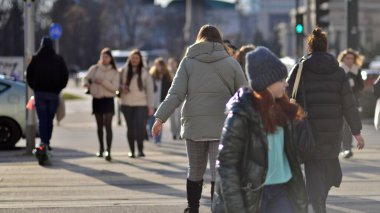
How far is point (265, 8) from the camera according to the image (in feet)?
586

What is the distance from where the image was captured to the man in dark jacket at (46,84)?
15.2m

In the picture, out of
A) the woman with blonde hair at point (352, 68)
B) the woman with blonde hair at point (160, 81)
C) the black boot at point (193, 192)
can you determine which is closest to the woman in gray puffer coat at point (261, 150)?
the black boot at point (193, 192)


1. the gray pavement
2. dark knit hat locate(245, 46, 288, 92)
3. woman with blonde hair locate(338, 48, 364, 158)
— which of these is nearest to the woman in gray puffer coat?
dark knit hat locate(245, 46, 288, 92)

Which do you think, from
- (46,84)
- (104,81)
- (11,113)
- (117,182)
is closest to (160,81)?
(11,113)

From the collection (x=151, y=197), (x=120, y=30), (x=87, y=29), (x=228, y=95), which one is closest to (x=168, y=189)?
(x=151, y=197)

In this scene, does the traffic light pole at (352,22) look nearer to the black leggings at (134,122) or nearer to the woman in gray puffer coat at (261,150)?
the black leggings at (134,122)

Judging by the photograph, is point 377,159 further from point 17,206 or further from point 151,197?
point 17,206

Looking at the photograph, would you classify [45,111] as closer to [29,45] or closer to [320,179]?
[29,45]

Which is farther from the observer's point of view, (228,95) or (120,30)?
(120,30)

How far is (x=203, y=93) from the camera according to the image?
921cm

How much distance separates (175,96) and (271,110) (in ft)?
9.83

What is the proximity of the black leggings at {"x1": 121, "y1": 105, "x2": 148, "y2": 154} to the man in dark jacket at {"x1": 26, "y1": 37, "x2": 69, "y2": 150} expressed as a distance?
1520mm

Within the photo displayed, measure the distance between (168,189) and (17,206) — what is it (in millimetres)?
2002

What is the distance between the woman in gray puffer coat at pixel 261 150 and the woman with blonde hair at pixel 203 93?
288 centimetres
